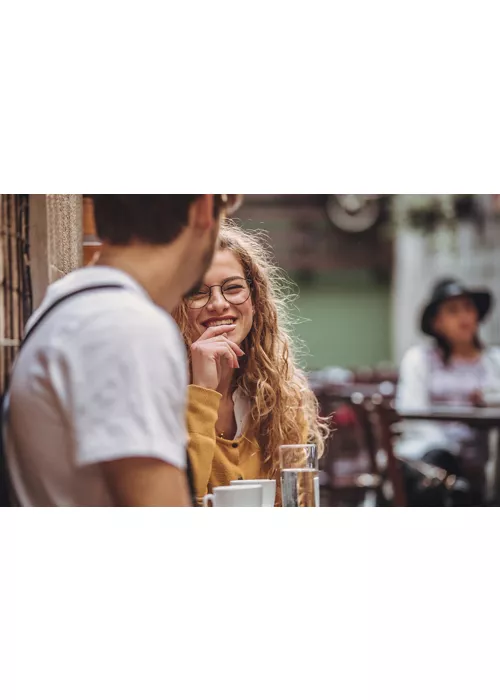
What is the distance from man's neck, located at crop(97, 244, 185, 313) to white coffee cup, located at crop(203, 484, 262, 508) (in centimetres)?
45

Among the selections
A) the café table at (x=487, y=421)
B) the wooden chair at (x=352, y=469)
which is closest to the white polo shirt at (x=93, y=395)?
the wooden chair at (x=352, y=469)

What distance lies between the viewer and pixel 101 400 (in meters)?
1.75

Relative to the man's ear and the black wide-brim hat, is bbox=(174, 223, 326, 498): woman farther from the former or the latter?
the black wide-brim hat

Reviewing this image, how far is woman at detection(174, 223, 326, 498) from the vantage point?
2.14m

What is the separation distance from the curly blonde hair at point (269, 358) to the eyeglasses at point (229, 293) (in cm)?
2

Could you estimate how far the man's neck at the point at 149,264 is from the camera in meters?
1.89

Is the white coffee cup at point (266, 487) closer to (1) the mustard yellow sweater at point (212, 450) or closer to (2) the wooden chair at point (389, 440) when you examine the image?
(1) the mustard yellow sweater at point (212, 450)

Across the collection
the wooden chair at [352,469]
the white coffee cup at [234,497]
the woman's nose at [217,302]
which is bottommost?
the wooden chair at [352,469]

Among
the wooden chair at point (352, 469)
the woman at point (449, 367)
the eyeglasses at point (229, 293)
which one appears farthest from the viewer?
the woman at point (449, 367)

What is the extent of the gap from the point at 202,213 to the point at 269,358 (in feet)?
1.44
